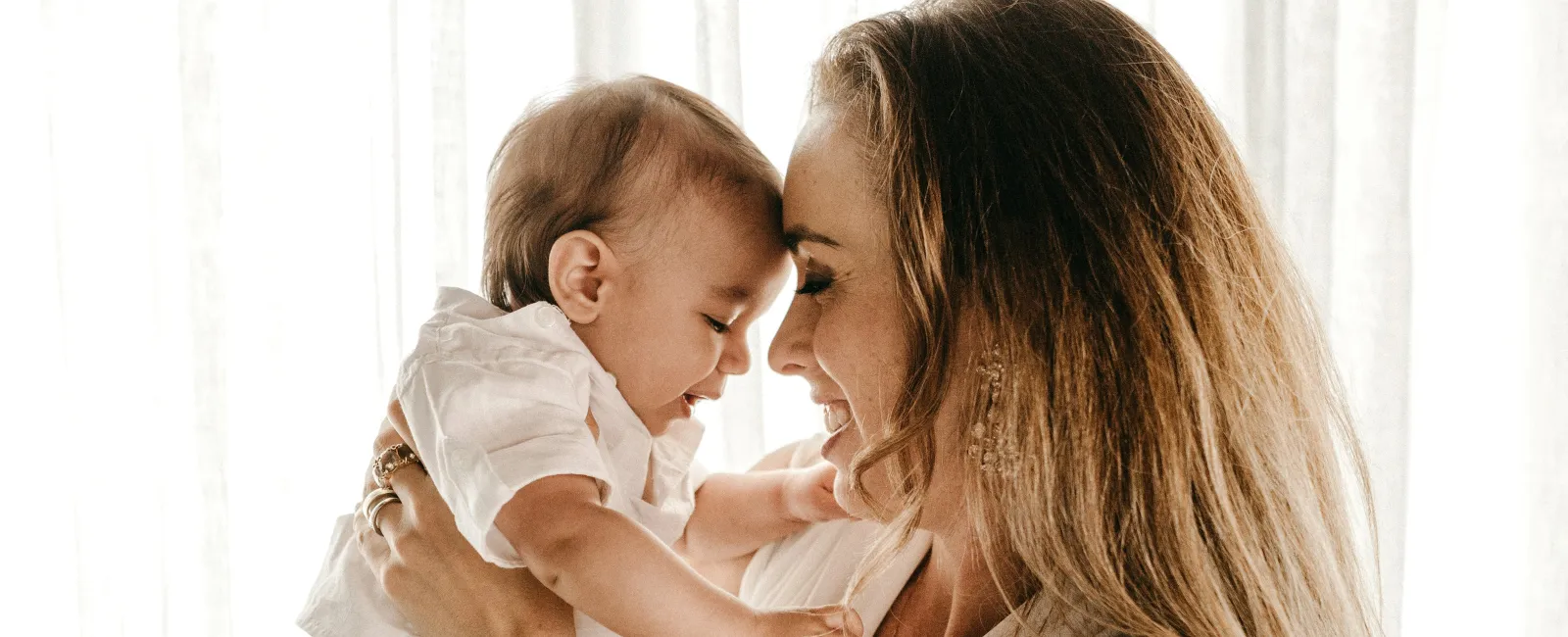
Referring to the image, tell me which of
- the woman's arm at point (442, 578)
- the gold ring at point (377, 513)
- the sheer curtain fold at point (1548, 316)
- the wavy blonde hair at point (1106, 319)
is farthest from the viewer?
the sheer curtain fold at point (1548, 316)

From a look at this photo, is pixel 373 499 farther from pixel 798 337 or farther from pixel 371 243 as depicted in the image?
pixel 371 243

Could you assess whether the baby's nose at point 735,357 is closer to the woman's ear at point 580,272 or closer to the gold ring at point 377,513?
the woman's ear at point 580,272

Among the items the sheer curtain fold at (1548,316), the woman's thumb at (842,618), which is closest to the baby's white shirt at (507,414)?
the woman's thumb at (842,618)

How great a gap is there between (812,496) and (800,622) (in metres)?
0.31

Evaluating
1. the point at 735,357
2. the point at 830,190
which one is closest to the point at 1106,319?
the point at 830,190

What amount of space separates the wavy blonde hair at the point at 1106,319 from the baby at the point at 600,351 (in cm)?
26

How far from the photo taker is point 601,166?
1.24m

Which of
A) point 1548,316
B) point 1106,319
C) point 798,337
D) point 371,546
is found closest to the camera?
point 1106,319

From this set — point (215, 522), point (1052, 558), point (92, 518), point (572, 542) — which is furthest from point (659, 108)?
point (92, 518)

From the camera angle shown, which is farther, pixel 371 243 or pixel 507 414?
pixel 371 243

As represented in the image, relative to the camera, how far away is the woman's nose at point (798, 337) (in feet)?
3.88

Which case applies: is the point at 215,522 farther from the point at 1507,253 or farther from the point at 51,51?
the point at 1507,253

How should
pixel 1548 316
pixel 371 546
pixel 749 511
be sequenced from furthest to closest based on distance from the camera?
pixel 1548 316 < pixel 749 511 < pixel 371 546

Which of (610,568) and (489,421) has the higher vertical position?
(489,421)
